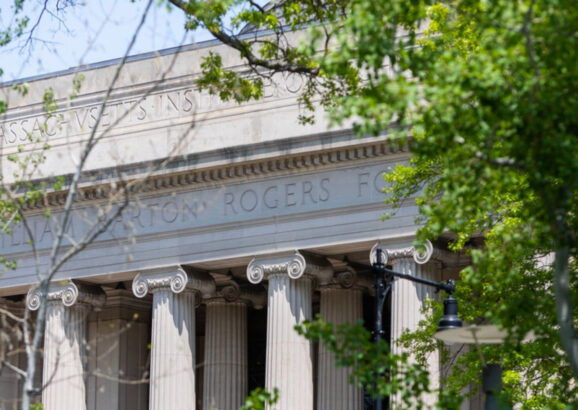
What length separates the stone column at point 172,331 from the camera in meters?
47.3

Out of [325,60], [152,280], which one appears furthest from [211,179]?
[325,60]

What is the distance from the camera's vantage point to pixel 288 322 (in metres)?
45.4

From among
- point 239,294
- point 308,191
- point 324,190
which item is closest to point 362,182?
point 324,190

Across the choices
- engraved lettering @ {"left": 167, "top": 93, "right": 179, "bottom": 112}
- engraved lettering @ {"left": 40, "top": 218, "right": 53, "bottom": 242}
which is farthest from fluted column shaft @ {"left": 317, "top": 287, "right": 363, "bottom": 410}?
engraved lettering @ {"left": 40, "top": 218, "right": 53, "bottom": 242}

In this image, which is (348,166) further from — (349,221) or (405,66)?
(405,66)

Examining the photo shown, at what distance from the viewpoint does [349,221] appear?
146 ft

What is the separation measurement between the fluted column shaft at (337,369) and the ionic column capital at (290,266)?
2248 millimetres

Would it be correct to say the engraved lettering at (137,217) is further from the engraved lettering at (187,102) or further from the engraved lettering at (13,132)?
the engraved lettering at (13,132)

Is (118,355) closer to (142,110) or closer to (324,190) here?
(142,110)

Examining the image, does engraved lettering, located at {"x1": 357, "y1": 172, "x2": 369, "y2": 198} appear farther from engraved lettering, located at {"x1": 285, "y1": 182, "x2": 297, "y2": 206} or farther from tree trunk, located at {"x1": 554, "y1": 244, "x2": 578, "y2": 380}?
tree trunk, located at {"x1": 554, "y1": 244, "x2": 578, "y2": 380}

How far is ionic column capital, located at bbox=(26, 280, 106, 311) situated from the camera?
49.9 metres

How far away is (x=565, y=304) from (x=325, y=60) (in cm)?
445

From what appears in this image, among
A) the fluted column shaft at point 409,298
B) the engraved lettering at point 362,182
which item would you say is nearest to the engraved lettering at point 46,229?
the engraved lettering at point 362,182

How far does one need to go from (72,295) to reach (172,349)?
4.50 metres
